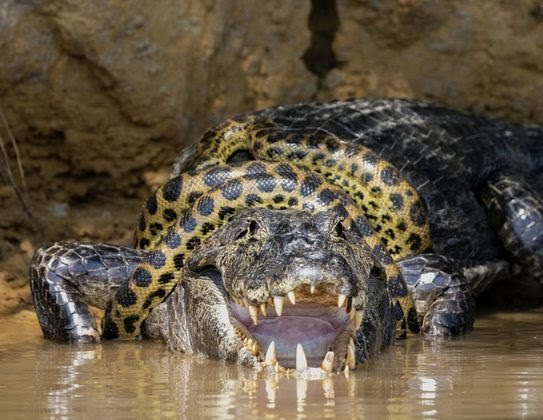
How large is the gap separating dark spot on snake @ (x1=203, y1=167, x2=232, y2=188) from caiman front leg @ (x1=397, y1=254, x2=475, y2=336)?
1242mm

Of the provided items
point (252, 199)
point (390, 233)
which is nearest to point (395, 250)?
point (390, 233)

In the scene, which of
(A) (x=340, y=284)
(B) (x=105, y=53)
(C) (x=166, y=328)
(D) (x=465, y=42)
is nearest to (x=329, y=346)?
(A) (x=340, y=284)

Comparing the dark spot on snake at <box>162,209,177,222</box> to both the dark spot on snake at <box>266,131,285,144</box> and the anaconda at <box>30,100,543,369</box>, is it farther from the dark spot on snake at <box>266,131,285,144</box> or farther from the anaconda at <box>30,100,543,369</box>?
the dark spot on snake at <box>266,131,285,144</box>

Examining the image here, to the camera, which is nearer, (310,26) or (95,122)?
(95,122)

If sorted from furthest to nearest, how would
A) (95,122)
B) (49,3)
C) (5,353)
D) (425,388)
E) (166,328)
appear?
(95,122) → (49,3) → (166,328) → (5,353) → (425,388)

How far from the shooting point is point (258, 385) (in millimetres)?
5824

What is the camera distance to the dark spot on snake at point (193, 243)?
308 inches

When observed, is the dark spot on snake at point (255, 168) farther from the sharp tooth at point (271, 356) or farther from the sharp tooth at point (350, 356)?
the sharp tooth at point (271, 356)

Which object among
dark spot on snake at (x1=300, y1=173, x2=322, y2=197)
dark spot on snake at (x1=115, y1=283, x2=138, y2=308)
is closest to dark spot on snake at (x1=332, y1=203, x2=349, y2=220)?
dark spot on snake at (x1=300, y1=173, x2=322, y2=197)

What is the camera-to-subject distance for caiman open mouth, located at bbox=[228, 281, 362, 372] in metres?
6.00

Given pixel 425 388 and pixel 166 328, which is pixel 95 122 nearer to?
pixel 166 328

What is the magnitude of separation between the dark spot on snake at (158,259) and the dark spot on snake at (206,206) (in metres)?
0.34

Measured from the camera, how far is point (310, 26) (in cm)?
1061

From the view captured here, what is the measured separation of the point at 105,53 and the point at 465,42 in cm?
283
